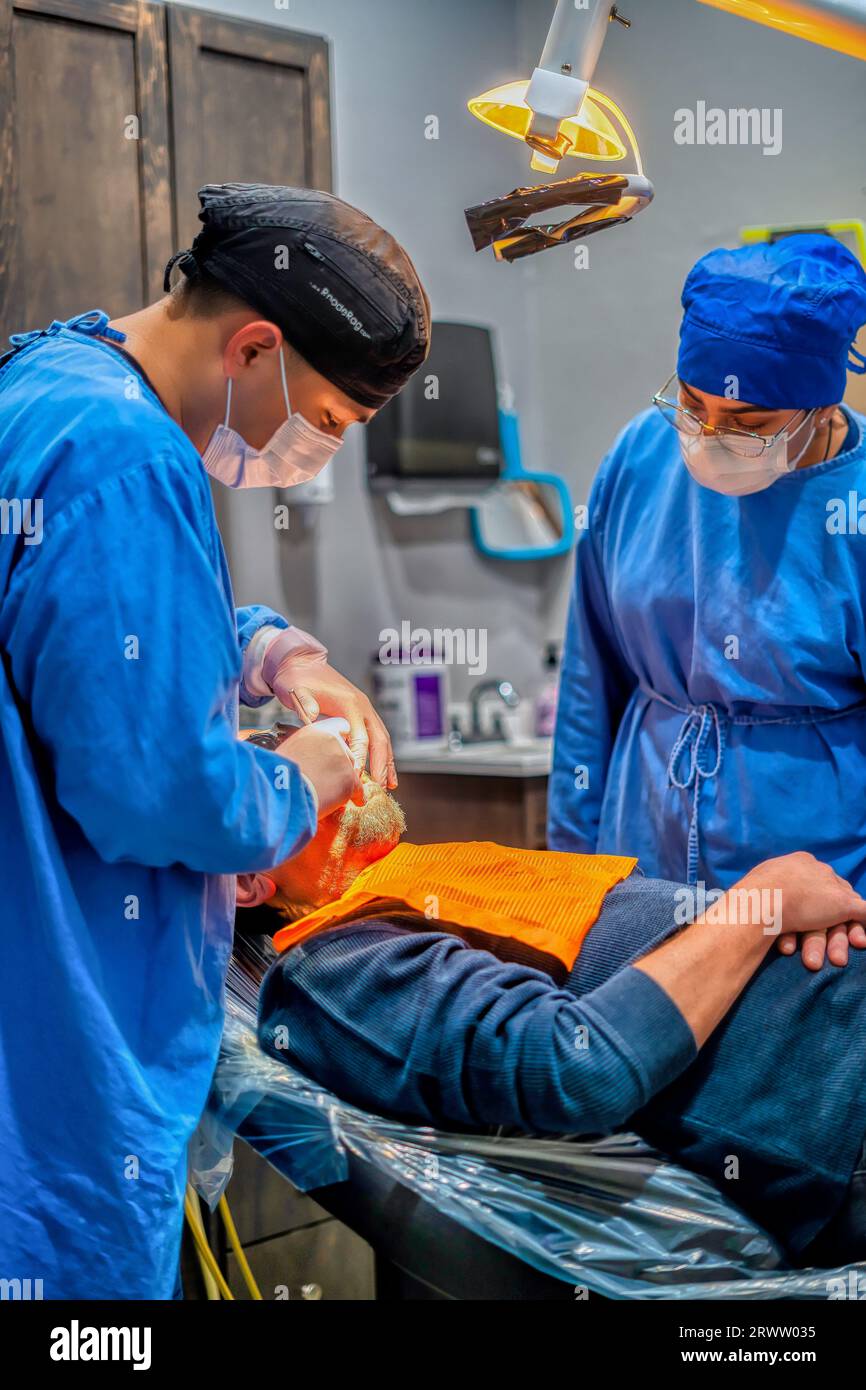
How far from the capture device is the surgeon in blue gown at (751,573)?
1.49 meters

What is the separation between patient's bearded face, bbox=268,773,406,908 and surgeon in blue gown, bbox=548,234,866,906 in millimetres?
353

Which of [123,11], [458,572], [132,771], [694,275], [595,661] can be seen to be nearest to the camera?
[132,771]

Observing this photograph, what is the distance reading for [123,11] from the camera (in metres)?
2.13

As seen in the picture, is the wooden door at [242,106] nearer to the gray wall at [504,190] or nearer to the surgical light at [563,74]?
the gray wall at [504,190]

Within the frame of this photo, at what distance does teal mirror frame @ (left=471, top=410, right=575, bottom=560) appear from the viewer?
136 inches

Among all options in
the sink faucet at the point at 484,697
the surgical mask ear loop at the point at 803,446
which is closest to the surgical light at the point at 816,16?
the surgical mask ear loop at the point at 803,446

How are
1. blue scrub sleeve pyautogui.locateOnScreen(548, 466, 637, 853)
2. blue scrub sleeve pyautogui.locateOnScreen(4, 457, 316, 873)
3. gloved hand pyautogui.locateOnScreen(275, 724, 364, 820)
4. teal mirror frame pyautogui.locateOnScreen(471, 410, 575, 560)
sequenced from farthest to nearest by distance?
1. teal mirror frame pyautogui.locateOnScreen(471, 410, 575, 560)
2. blue scrub sleeve pyautogui.locateOnScreen(548, 466, 637, 853)
3. gloved hand pyautogui.locateOnScreen(275, 724, 364, 820)
4. blue scrub sleeve pyautogui.locateOnScreen(4, 457, 316, 873)

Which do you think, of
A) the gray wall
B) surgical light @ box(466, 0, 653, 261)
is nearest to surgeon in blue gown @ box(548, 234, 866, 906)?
surgical light @ box(466, 0, 653, 261)

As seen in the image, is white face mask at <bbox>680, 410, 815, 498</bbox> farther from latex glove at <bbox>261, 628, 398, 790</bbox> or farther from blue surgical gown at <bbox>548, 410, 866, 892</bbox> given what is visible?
latex glove at <bbox>261, 628, 398, 790</bbox>

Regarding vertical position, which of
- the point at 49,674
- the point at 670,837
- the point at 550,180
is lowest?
the point at 670,837

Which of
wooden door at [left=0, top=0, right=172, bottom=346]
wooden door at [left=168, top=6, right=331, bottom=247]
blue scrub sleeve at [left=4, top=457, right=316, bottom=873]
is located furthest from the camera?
wooden door at [left=168, top=6, right=331, bottom=247]

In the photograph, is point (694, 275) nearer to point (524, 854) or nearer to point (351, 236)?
point (351, 236)
